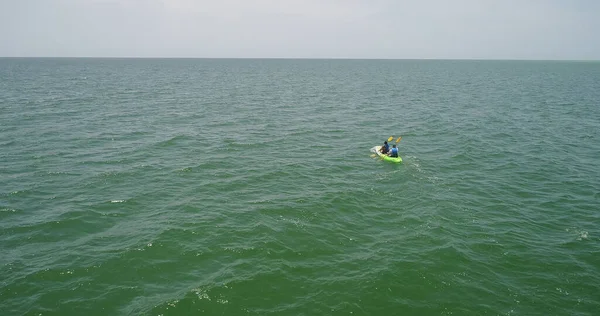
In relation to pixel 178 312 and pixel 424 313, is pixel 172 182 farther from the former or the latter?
pixel 424 313

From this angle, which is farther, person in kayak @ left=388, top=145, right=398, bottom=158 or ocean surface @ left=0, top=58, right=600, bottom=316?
person in kayak @ left=388, top=145, right=398, bottom=158

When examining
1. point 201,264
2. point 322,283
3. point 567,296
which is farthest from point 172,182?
point 567,296

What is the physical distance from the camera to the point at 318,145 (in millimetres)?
41094

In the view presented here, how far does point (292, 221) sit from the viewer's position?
23.7 meters

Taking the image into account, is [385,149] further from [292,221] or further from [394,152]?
[292,221]

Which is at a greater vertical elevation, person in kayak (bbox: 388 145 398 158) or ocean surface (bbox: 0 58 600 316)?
person in kayak (bbox: 388 145 398 158)

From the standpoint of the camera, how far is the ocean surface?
16828 mm

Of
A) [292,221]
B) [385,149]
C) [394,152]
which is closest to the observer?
[292,221]

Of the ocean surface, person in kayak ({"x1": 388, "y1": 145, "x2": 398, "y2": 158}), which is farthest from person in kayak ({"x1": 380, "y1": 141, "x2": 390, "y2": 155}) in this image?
the ocean surface

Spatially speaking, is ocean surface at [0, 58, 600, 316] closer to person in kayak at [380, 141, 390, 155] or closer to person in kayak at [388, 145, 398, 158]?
person in kayak at [380, 141, 390, 155]

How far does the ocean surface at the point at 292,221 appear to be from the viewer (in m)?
16.8

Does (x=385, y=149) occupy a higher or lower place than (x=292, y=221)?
higher

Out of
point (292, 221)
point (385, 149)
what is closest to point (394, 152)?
point (385, 149)

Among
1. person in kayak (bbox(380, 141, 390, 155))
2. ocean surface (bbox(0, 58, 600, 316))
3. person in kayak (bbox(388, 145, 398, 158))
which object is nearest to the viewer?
ocean surface (bbox(0, 58, 600, 316))
